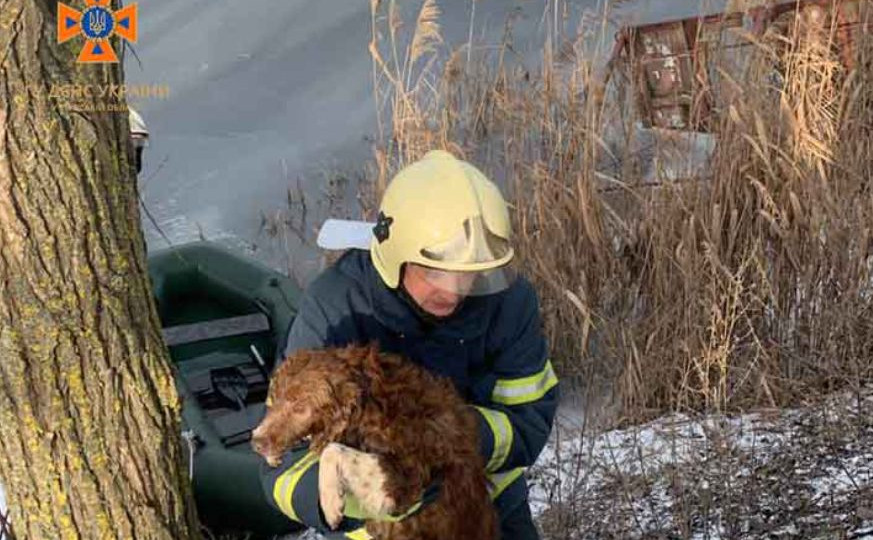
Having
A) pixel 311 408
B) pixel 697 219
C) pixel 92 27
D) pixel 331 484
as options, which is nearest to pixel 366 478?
pixel 331 484

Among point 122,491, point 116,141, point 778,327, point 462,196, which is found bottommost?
point 778,327

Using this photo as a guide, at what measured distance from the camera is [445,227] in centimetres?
226

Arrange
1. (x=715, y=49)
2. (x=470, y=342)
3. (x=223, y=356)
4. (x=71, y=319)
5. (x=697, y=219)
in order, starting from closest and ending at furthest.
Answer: (x=71, y=319) → (x=470, y=342) → (x=697, y=219) → (x=715, y=49) → (x=223, y=356)

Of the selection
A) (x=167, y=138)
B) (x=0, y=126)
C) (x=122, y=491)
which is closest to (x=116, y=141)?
(x=0, y=126)

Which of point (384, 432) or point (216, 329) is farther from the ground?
point (384, 432)

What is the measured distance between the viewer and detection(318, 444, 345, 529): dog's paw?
209 centimetres

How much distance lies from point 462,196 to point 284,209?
5.01 meters

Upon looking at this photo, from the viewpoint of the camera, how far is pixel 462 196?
230 centimetres

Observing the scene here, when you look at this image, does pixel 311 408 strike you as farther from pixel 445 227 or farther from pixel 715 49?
pixel 715 49

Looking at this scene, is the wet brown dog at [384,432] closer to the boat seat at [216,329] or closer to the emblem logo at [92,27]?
the emblem logo at [92,27]

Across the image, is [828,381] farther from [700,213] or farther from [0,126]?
[0,126]

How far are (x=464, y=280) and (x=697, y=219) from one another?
2.25m

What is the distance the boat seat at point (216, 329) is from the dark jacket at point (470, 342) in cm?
264

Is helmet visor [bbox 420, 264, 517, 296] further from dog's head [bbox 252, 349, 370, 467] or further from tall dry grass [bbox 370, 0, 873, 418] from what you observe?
tall dry grass [bbox 370, 0, 873, 418]
